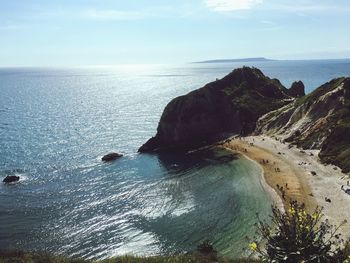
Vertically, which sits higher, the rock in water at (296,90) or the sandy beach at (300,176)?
the rock in water at (296,90)

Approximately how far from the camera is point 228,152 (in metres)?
104

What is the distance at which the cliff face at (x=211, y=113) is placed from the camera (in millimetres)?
A: 120562

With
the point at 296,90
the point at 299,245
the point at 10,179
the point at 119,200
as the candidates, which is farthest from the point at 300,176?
the point at 296,90

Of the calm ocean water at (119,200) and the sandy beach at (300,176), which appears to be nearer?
the calm ocean water at (119,200)

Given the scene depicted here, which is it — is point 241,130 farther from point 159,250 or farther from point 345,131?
point 159,250

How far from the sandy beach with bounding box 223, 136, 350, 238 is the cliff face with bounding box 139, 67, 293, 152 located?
539 inches

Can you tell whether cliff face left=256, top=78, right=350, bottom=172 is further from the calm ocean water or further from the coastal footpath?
the calm ocean water

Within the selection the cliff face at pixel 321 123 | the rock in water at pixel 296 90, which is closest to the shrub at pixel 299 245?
the cliff face at pixel 321 123

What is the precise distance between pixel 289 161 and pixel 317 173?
11.0 m

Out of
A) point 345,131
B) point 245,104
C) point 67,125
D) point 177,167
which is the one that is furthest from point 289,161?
point 67,125

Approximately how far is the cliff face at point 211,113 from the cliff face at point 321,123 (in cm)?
676

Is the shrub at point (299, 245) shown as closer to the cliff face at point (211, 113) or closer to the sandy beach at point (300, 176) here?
the sandy beach at point (300, 176)

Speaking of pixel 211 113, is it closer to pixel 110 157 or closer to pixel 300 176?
pixel 110 157

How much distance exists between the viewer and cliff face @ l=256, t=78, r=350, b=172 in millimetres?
90250
